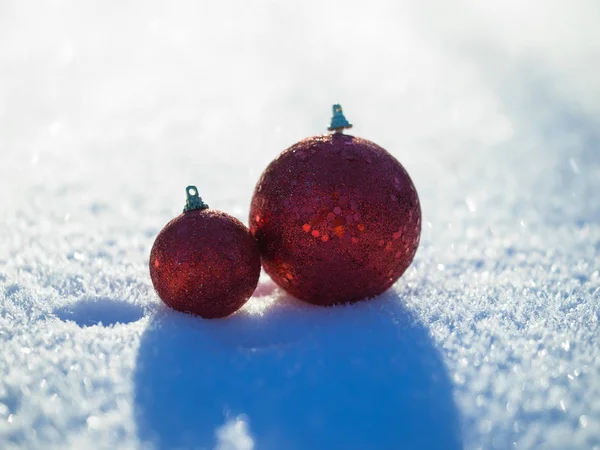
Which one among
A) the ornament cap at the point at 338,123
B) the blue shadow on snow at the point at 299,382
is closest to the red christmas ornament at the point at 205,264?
the blue shadow on snow at the point at 299,382

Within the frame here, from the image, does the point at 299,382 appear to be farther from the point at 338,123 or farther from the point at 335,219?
the point at 338,123

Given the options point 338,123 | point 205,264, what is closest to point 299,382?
point 205,264

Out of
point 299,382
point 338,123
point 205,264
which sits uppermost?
point 338,123

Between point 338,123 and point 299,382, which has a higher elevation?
point 338,123

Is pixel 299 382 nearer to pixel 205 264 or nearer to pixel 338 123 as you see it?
pixel 205 264

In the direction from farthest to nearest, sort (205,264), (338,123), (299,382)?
(338,123) < (205,264) < (299,382)

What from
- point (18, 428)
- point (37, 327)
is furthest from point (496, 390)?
point (37, 327)

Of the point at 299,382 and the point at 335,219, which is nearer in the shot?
the point at 299,382

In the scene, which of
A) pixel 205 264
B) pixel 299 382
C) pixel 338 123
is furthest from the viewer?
pixel 338 123
